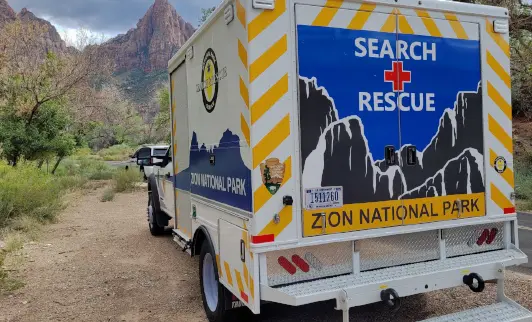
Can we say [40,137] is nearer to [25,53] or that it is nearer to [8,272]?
[25,53]

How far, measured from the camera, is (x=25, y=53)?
60.1ft

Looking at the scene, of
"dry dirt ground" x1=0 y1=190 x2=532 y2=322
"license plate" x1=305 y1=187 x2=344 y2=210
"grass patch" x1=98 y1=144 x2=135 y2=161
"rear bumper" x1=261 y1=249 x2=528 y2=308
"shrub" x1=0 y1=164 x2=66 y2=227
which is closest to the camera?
"rear bumper" x1=261 y1=249 x2=528 y2=308

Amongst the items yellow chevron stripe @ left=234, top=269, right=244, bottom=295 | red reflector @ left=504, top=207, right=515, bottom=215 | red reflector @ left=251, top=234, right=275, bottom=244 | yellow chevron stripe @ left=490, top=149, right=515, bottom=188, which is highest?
yellow chevron stripe @ left=490, top=149, right=515, bottom=188

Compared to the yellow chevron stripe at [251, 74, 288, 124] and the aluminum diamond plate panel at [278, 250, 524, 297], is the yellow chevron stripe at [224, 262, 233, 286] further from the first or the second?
the yellow chevron stripe at [251, 74, 288, 124]

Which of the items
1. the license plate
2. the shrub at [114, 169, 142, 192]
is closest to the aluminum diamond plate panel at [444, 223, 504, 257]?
the license plate

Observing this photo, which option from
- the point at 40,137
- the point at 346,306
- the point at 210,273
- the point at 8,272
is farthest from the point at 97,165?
the point at 346,306

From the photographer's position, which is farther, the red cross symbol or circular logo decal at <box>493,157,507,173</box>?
circular logo decal at <box>493,157,507,173</box>

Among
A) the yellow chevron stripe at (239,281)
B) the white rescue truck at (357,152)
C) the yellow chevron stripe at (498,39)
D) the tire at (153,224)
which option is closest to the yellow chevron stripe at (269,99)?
the white rescue truck at (357,152)

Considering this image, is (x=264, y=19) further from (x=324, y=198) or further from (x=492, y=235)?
(x=492, y=235)

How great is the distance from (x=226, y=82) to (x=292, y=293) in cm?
181

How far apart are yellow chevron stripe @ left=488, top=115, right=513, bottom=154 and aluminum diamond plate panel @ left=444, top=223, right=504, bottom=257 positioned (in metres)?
0.76

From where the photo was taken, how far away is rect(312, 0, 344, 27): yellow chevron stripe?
3420mm

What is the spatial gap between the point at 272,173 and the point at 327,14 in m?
1.32

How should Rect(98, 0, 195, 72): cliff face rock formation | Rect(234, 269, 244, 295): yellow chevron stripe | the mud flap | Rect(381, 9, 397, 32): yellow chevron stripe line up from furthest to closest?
Rect(98, 0, 195, 72): cliff face rock formation < the mud flap < Rect(381, 9, 397, 32): yellow chevron stripe < Rect(234, 269, 244, 295): yellow chevron stripe
